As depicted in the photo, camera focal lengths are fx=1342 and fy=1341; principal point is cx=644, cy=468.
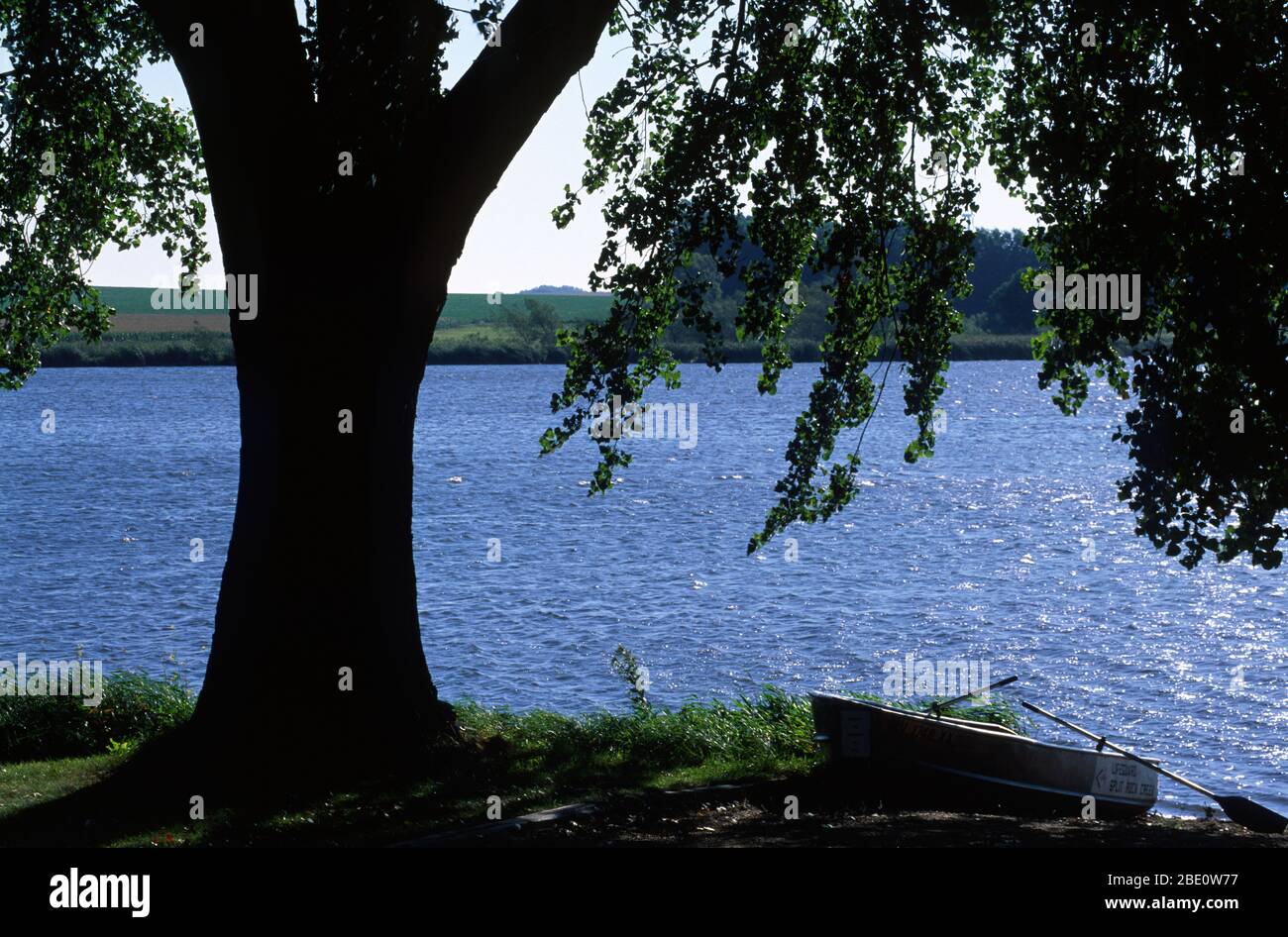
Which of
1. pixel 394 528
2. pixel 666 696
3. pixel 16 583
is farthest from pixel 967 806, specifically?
pixel 16 583

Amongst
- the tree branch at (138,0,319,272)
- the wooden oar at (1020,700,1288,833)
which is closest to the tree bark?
the tree branch at (138,0,319,272)

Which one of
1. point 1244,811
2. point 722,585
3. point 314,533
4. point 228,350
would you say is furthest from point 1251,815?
point 228,350

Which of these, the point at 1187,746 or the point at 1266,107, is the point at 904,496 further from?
the point at 1266,107

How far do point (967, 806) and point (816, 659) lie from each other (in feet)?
40.6

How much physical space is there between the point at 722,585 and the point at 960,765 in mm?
20120

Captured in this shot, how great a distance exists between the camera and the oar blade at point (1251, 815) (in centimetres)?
1584

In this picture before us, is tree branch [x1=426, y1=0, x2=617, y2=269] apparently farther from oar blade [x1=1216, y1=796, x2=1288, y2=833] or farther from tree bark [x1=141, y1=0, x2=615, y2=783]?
oar blade [x1=1216, y1=796, x2=1288, y2=833]

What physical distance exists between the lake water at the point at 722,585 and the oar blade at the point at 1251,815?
218 cm

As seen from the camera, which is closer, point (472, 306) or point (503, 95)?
point (503, 95)

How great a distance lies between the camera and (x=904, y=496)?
5441 centimetres

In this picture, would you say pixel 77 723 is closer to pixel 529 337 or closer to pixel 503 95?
pixel 503 95

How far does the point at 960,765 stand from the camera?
574 inches

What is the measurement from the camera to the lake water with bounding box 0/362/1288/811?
81.2 feet
